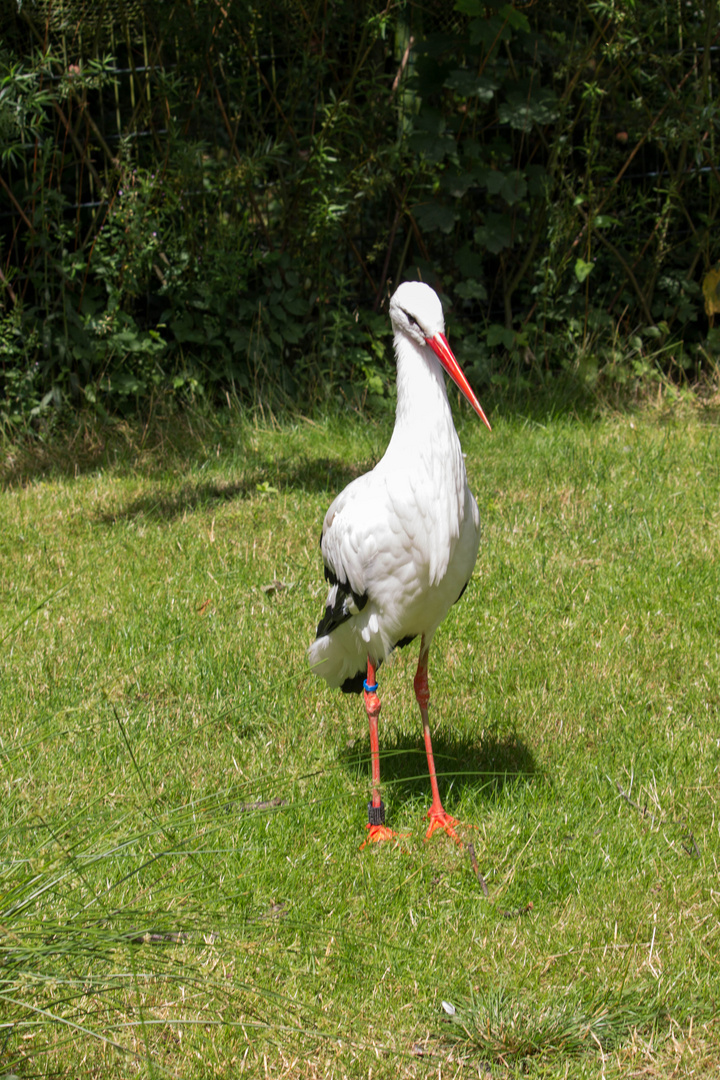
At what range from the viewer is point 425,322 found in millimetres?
2875

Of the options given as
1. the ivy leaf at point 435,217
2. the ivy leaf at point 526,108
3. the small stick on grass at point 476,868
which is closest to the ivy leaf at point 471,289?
the ivy leaf at point 435,217

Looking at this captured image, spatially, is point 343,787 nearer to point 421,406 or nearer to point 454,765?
point 454,765

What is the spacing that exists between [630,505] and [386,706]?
2077 millimetres

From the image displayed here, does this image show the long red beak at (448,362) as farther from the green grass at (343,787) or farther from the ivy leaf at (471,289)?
the ivy leaf at (471,289)

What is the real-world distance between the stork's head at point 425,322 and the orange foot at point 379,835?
126cm

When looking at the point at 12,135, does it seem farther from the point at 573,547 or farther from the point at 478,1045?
the point at 478,1045

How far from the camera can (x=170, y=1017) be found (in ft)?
7.64

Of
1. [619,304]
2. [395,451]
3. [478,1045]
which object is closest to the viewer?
[478,1045]

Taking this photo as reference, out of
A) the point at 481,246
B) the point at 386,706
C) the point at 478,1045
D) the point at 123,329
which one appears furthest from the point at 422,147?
the point at 478,1045

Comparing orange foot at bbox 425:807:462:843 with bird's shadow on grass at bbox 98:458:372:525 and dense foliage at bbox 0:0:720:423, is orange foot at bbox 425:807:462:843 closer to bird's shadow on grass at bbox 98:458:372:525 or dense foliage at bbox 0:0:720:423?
bird's shadow on grass at bbox 98:458:372:525

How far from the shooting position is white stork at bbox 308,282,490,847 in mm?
2881

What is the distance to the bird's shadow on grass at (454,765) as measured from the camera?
3332 millimetres

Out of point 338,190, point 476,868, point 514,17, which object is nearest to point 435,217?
point 338,190

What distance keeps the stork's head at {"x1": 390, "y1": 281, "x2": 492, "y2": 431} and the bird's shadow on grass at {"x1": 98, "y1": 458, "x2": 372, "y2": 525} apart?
2724 millimetres
